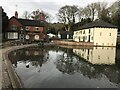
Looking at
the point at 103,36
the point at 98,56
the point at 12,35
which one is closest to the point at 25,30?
the point at 12,35

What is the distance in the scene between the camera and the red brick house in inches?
2169

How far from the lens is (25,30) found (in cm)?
5716

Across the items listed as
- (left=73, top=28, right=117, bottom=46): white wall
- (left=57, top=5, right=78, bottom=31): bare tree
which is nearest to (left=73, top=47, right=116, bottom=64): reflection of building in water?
(left=73, top=28, right=117, bottom=46): white wall

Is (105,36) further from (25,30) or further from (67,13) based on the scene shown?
(67,13)

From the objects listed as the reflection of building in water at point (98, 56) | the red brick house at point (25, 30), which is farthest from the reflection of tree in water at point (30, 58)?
the red brick house at point (25, 30)

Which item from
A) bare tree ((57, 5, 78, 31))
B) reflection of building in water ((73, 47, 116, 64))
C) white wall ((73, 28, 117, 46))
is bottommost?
reflection of building in water ((73, 47, 116, 64))

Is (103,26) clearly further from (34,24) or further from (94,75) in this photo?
(94,75)

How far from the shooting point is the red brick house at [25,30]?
55.1m

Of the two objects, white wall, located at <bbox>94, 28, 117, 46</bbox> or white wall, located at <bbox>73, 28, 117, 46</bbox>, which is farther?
white wall, located at <bbox>94, 28, 117, 46</bbox>

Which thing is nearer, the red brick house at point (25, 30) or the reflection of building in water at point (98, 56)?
the reflection of building in water at point (98, 56)

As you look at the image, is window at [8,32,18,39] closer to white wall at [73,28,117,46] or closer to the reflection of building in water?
white wall at [73,28,117,46]

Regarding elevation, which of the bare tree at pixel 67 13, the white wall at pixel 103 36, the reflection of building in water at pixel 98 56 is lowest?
the reflection of building in water at pixel 98 56

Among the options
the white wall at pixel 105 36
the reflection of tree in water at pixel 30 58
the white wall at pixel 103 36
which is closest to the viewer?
the reflection of tree in water at pixel 30 58

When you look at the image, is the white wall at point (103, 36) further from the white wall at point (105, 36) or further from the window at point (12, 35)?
the window at point (12, 35)
